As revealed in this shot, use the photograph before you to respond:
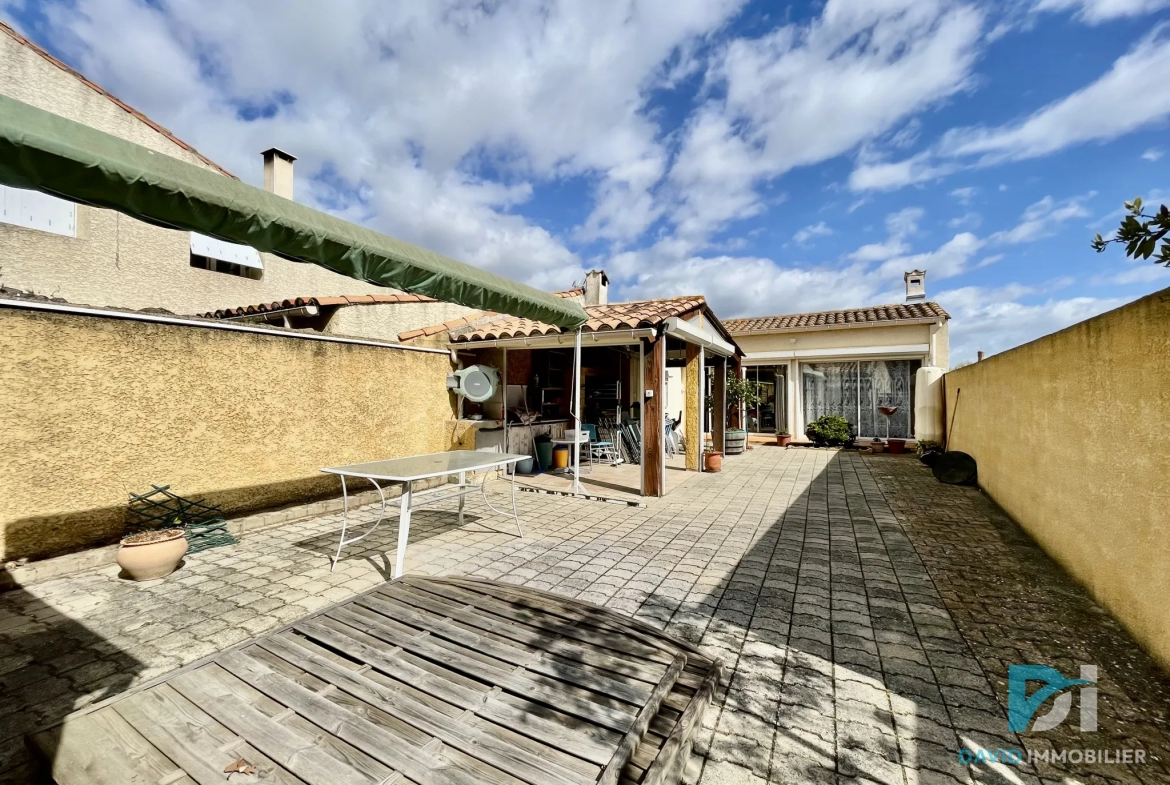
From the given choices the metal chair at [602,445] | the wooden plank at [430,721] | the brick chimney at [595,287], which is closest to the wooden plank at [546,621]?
the wooden plank at [430,721]

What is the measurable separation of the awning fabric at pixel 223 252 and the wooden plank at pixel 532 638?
9785mm

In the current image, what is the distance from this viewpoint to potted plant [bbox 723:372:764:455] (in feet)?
42.9

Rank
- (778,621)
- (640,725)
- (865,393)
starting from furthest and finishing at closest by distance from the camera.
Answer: (865,393), (778,621), (640,725)

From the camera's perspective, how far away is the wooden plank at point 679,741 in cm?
172

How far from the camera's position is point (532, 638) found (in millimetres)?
2598

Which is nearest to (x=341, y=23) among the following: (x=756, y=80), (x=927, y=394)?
(x=756, y=80)

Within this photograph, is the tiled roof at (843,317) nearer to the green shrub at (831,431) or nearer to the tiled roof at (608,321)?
the green shrub at (831,431)

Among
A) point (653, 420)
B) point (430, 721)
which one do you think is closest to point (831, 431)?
point (653, 420)

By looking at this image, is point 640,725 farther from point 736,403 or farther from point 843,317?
point 843,317

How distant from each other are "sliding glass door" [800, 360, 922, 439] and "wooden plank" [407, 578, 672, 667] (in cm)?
1470

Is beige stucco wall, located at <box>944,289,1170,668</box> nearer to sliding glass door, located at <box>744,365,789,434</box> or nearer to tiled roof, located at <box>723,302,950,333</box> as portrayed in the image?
tiled roof, located at <box>723,302,950,333</box>

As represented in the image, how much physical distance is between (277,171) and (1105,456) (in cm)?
1466

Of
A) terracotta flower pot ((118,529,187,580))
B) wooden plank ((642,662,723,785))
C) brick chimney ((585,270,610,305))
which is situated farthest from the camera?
brick chimney ((585,270,610,305))

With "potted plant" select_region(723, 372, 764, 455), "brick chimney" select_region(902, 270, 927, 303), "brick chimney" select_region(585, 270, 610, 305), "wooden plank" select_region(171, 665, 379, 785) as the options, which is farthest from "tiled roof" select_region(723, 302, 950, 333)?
"wooden plank" select_region(171, 665, 379, 785)
